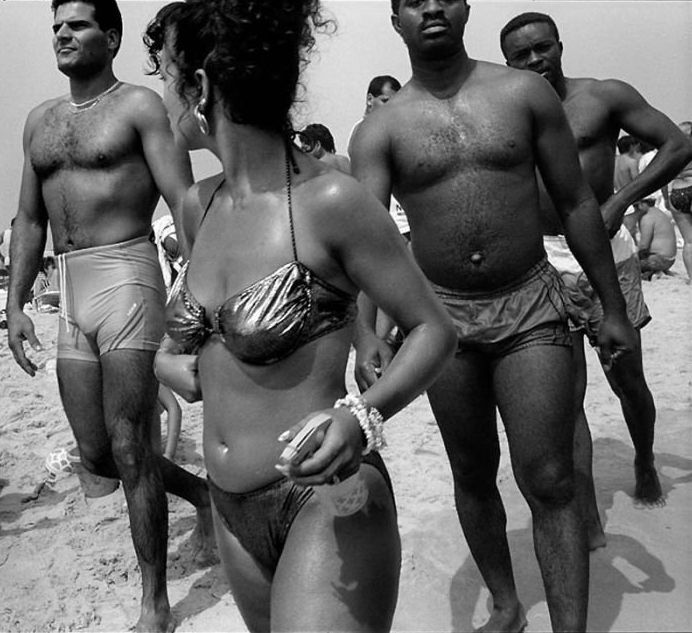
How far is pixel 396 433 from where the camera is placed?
600 cm

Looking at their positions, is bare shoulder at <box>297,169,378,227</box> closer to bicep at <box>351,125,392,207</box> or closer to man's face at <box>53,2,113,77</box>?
bicep at <box>351,125,392,207</box>

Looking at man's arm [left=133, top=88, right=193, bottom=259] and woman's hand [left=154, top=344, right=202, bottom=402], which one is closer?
woman's hand [left=154, top=344, right=202, bottom=402]

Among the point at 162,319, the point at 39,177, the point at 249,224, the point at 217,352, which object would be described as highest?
the point at 249,224

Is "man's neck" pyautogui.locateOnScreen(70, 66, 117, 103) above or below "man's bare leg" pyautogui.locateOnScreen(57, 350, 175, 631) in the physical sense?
above

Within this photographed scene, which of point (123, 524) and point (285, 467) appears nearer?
point (285, 467)

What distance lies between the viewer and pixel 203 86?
77.6 inches

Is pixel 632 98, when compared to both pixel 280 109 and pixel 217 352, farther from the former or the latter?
pixel 217 352

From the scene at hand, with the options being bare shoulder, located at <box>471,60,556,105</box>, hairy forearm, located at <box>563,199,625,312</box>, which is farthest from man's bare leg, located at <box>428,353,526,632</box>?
bare shoulder, located at <box>471,60,556,105</box>

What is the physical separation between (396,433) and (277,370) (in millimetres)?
4186

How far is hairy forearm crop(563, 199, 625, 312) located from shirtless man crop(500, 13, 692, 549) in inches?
29.7

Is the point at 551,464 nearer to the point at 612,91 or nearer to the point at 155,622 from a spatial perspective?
the point at 155,622

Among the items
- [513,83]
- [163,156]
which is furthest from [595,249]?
[163,156]

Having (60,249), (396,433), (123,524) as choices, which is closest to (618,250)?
(396,433)

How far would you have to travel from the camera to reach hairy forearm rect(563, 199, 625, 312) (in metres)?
2.96
